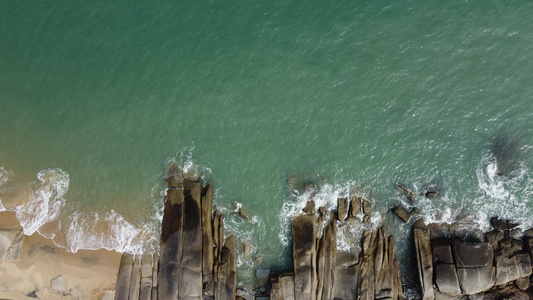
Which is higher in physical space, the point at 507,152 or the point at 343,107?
the point at 343,107

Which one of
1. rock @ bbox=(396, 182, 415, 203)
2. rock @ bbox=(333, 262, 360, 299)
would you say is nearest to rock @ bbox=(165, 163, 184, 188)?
rock @ bbox=(333, 262, 360, 299)

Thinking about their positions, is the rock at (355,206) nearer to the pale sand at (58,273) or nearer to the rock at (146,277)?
the rock at (146,277)

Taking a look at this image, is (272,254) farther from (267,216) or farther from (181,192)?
(181,192)

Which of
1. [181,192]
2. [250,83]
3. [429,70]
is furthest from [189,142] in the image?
[429,70]

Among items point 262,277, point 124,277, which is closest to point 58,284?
point 124,277

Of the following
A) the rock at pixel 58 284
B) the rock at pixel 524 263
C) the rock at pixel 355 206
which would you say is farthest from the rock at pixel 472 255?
the rock at pixel 58 284

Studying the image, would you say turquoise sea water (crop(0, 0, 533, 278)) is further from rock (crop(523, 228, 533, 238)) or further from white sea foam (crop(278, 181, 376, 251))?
rock (crop(523, 228, 533, 238))
